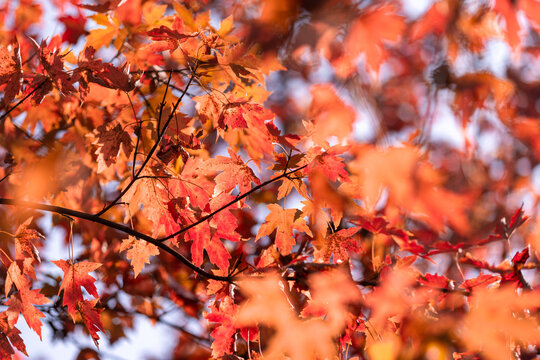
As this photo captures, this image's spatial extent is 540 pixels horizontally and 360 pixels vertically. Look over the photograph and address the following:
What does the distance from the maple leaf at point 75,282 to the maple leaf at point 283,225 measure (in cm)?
71

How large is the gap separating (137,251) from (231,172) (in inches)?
20.1

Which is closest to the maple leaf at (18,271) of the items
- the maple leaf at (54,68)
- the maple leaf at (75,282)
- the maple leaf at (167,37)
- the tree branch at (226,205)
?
the maple leaf at (75,282)

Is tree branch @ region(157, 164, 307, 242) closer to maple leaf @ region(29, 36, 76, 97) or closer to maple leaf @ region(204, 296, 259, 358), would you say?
maple leaf @ region(204, 296, 259, 358)

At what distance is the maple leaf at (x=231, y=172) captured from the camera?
158cm

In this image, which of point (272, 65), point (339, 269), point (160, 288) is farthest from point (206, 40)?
point (160, 288)

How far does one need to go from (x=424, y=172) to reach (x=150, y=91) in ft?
5.00

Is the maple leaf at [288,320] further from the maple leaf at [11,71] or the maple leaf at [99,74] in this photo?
the maple leaf at [11,71]

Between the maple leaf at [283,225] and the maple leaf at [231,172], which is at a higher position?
the maple leaf at [231,172]

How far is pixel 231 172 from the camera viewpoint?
1603mm

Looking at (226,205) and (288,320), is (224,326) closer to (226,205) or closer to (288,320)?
(288,320)

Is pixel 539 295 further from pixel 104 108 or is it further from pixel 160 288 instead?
pixel 160 288

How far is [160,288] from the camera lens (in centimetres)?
308

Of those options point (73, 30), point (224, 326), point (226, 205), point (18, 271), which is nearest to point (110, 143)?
point (226, 205)

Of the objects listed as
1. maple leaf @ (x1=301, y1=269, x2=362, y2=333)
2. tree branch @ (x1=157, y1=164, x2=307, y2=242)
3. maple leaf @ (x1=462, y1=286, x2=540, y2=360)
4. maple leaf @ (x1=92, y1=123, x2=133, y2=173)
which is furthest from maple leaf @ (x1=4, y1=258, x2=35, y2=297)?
maple leaf @ (x1=462, y1=286, x2=540, y2=360)
